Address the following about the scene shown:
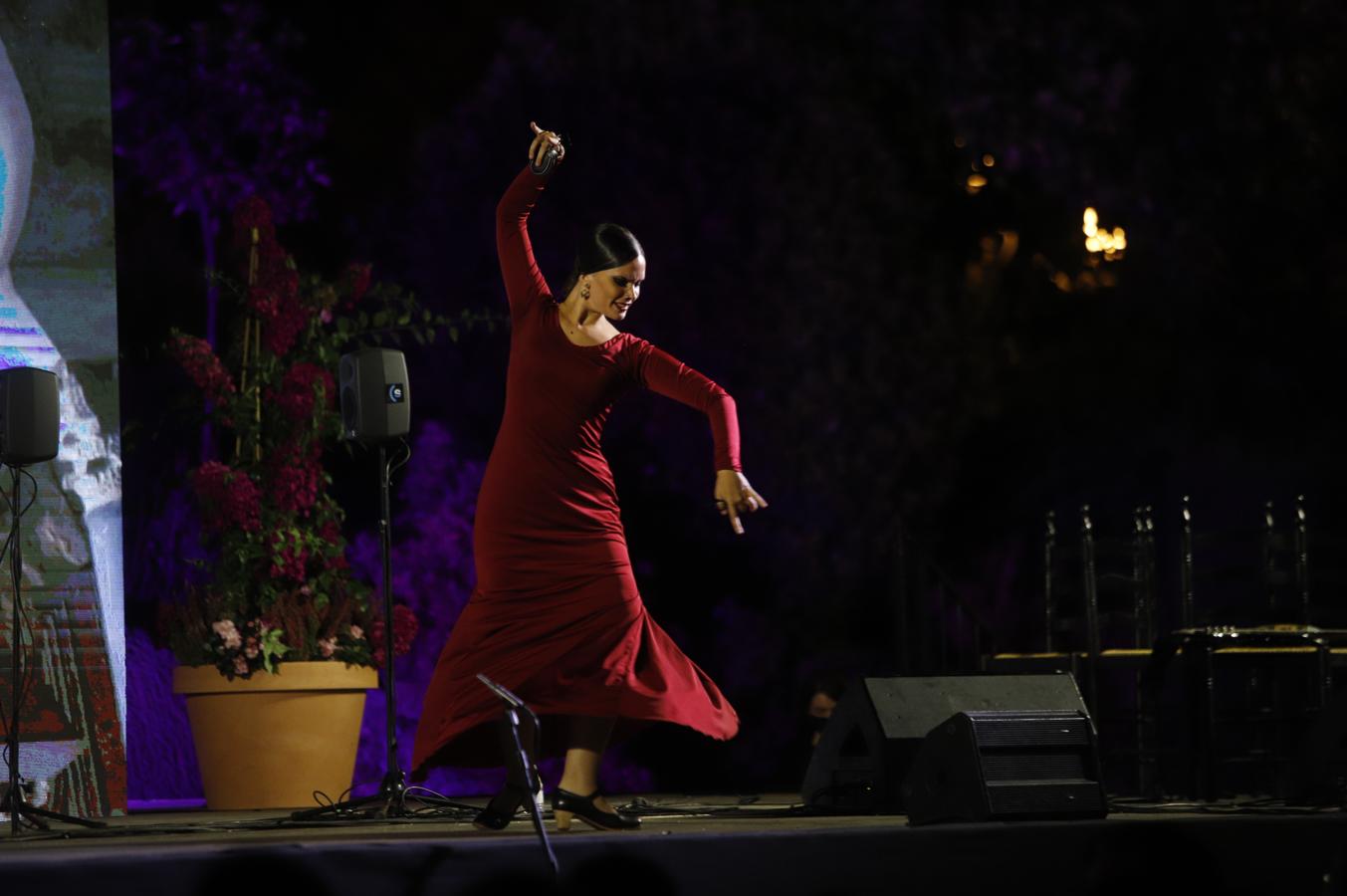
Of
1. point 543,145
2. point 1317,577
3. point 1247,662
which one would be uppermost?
point 543,145

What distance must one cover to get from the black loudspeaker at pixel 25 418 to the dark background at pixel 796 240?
2.49m

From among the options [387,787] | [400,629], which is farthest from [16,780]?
[400,629]

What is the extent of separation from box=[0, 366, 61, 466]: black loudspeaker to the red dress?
1582 millimetres

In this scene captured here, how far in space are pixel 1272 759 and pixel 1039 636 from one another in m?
3.32

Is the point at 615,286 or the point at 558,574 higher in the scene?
the point at 615,286

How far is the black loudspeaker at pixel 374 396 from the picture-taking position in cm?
550

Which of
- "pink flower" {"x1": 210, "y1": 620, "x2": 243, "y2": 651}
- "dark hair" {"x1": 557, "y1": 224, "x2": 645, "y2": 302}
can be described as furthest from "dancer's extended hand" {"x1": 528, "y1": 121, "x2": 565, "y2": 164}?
"pink flower" {"x1": 210, "y1": 620, "x2": 243, "y2": 651}

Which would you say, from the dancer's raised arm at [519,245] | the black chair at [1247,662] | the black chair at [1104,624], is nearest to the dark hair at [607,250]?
the dancer's raised arm at [519,245]

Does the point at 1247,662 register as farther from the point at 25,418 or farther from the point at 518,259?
the point at 25,418

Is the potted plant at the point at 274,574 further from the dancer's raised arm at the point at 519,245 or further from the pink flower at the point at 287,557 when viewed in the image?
the dancer's raised arm at the point at 519,245

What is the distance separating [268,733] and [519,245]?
108 inches

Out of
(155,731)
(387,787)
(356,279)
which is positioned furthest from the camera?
(155,731)

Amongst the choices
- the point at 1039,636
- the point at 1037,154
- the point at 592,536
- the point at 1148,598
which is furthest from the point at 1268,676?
the point at 592,536

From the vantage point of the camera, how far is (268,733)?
636cm
